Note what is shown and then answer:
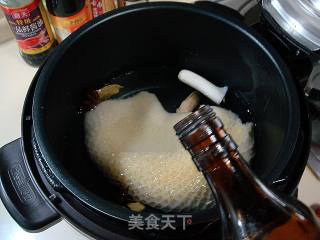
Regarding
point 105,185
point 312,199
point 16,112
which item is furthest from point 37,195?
point 312,199

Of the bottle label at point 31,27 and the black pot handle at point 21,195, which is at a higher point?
the bottle label at point 31,27

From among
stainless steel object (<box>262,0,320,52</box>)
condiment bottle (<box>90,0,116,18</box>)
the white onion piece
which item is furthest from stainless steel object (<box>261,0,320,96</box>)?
condiment bottle (<box>90,0,116,18</box>)

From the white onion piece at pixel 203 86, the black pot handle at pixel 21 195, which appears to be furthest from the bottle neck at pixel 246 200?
the white onion piece at pixel 203 86

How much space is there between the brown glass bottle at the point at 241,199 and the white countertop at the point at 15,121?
33 cm

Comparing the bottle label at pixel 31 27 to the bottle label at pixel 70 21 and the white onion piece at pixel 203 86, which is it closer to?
the bottle label at pixel 70 21

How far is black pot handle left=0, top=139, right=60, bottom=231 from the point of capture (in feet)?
1.84

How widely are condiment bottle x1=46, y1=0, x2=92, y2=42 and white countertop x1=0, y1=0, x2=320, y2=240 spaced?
0.13 m

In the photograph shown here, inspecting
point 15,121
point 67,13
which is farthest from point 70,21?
point 15,121

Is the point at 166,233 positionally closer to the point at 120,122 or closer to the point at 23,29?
the point at 120,122

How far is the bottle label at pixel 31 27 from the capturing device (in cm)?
72

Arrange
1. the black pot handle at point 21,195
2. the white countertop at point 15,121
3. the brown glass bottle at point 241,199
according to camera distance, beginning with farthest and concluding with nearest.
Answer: the white countertop at point 15,121 → the black pot handle at point 21,195 → the brown glass bottle at point 241,199

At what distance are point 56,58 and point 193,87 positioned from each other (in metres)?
0.27

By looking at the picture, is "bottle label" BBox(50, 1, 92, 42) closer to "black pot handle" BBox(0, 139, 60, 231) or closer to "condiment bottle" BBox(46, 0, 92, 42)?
"condiment bottle" BBox(46, 0, 92, 42)

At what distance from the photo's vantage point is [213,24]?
0.67m
